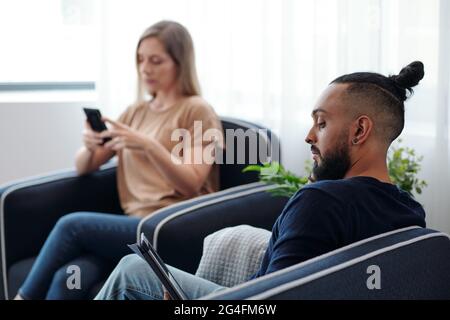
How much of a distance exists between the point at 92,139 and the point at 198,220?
0.57 meters

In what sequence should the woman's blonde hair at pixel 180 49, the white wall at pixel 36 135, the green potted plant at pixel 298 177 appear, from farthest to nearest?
1. the white wall at pixel 36 135
2. the woman's blonde hair at pixel 180 49
3. the green potted plant at pixel 298 177

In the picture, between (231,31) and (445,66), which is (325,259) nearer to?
(445,66)

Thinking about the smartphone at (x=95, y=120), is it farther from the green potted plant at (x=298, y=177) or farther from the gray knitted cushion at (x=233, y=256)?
the gray knitted cushion at (x=233, y=256)

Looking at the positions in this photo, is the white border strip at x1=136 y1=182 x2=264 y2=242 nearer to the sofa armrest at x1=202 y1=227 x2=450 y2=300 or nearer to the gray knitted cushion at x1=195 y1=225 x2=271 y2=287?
the gray knitted cushion at x1=195 y1=225 x2=271 y2=287

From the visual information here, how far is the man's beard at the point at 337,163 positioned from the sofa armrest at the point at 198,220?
1.97 feet

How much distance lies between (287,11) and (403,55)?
458 mm

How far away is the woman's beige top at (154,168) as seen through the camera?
2.32m

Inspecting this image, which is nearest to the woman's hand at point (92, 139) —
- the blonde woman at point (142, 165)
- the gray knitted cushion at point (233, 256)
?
the blonde woman at point (142, 165)

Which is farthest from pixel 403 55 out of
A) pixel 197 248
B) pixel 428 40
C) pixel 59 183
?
pixel 59 183

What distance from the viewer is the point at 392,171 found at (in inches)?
84.5

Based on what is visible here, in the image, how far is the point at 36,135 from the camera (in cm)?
303

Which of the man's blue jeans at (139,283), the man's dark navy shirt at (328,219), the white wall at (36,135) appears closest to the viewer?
the man's dark navy shirt at (328,219)

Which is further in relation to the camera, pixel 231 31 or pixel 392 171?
pixel 231 31

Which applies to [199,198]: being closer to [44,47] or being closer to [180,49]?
[180,49]
